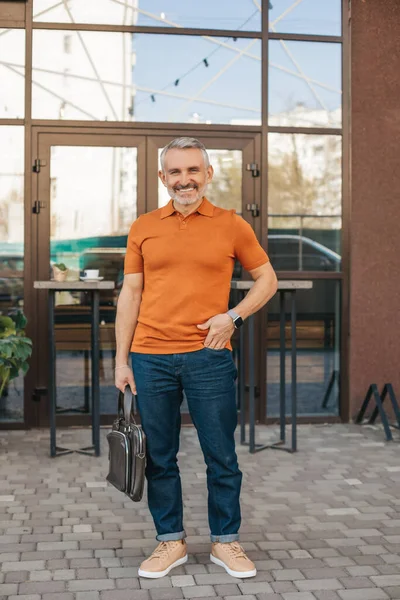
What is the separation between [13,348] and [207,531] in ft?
7.18

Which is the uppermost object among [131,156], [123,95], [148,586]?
[123,95]

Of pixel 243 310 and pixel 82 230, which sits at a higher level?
pixel 82 230

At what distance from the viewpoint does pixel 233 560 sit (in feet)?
12.5

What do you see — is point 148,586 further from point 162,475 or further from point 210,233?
point 210,233

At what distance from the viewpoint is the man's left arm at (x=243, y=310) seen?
12.0 feet

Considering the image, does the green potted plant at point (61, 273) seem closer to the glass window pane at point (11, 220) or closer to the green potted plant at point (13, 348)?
the green potted plant at point (13, 348)

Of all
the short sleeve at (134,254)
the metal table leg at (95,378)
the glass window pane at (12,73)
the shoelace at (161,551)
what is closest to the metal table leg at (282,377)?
the metal table leg at (95,378)

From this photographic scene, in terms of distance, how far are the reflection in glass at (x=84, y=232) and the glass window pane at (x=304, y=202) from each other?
1139 millimetres

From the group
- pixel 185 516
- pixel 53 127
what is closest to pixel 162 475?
pixel 185 516

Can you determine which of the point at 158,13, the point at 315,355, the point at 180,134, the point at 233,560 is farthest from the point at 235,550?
the point at 158,13

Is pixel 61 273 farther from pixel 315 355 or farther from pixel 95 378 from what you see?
pixel 315 355

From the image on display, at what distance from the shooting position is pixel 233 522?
3.87m

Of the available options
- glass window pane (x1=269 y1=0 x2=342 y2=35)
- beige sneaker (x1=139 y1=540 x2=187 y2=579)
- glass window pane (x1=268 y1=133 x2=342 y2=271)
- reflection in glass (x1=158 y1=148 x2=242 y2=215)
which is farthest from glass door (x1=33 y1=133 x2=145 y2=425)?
beige sneaker (x1=139 y1=540 x2=187 y2=579)

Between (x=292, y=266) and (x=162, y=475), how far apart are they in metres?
3.72
